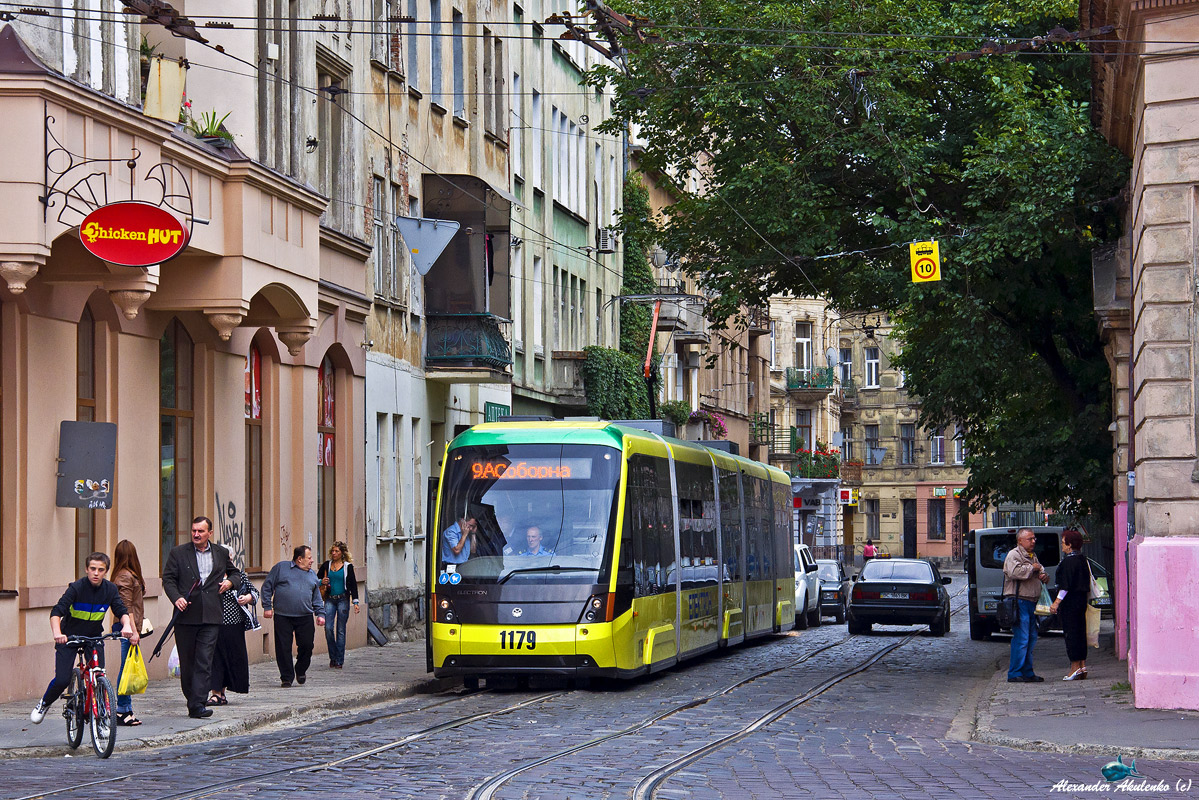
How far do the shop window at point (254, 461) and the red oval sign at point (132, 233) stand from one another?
7499mm

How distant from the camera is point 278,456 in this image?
25.5 metres

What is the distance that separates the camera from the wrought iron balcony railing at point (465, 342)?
33.6 m

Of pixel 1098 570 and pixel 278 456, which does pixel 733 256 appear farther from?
pixel 1098 570

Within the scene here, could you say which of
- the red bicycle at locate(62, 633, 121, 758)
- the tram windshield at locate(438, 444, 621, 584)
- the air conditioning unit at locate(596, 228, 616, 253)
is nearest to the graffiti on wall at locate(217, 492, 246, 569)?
the tram windshield at locate(438, 444, 621, 584)

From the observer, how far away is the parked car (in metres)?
43.4

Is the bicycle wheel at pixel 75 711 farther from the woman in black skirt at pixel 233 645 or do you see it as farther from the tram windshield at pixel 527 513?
the tram windshield at pixel 527 513

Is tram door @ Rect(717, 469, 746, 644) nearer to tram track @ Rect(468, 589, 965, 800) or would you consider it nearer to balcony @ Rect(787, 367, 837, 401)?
tram track @ Rect(468, 589, 965, 800)

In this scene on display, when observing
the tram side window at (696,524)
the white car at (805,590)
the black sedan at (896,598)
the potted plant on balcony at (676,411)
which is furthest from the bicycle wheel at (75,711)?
the potted plant on balcony at (676,411)

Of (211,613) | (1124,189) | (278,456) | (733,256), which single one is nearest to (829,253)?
(733,256)

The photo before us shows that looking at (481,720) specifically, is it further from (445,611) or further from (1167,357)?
(1167,357)

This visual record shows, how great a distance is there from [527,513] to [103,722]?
739 centimetres

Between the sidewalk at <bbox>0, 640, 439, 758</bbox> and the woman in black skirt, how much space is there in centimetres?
20

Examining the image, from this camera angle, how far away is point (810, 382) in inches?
3371

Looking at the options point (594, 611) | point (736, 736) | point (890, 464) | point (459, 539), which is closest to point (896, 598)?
point (594, 611)
